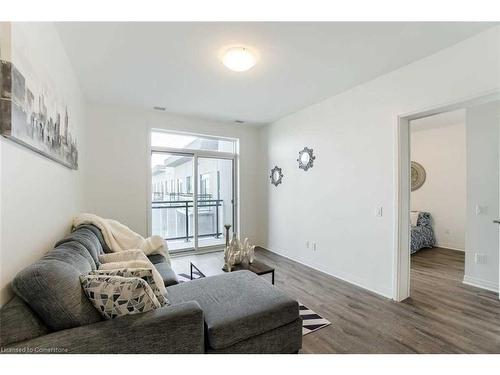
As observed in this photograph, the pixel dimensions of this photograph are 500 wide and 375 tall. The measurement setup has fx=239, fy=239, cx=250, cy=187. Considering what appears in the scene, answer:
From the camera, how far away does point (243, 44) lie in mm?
2074

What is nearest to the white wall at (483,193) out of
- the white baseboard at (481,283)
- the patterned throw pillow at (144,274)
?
the white baseboard at (481,283)

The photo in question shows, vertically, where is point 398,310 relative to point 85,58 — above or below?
below

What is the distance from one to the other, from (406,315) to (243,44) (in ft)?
9.35

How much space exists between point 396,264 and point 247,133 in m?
3.36

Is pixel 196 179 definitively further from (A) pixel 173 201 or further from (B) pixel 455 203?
(B) pixel 455 203

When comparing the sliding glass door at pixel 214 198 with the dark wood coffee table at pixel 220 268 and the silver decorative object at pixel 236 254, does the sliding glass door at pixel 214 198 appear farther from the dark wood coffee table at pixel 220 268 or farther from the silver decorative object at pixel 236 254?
the silver decorative object at pixel 236 254

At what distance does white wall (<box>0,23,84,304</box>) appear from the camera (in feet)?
3.63

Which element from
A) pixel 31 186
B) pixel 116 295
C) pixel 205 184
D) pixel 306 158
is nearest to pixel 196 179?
pixel 205 184

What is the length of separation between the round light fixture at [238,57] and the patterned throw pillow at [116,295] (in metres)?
1.92

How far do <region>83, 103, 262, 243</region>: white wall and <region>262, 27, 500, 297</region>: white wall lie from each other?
6.93 feet

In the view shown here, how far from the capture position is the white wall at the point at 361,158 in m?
2.08

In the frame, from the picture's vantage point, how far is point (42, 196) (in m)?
1.60

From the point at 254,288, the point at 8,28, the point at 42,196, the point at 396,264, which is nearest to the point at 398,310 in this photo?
the point at 396,264
